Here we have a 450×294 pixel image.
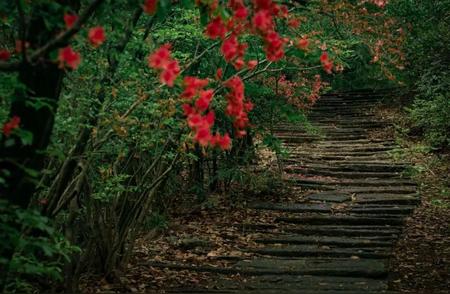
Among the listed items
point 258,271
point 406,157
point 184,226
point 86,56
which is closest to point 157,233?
point 184,226

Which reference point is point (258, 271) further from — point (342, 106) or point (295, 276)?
point (342, 106)

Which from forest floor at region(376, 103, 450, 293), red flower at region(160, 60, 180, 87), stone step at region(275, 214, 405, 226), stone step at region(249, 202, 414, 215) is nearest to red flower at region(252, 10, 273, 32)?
red flower at region(160, 60, 180, 87)

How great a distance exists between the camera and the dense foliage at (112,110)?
2.67 m

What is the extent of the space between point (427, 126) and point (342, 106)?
5.89 meters

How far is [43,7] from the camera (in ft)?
9.10

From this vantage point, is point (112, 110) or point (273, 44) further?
point (112, 110)

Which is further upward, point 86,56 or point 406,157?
point 406,157

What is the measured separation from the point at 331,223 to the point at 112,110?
460cm

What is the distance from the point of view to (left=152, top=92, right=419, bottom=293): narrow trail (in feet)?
19.6

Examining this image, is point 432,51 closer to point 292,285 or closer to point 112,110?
point 292,285

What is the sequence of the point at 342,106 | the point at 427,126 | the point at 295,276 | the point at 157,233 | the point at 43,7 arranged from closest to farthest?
1. the point at 43,7
2. the point at 295,276
3. the point at 157,233
4. the point at 427,126
5. the point at 342,106

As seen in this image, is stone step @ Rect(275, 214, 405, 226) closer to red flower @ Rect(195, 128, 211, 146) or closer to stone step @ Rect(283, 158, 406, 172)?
stone step @ Rect(283, 158, 406, 172)

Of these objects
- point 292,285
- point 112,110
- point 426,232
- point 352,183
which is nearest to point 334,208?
point 426,232

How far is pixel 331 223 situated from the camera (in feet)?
27.0
